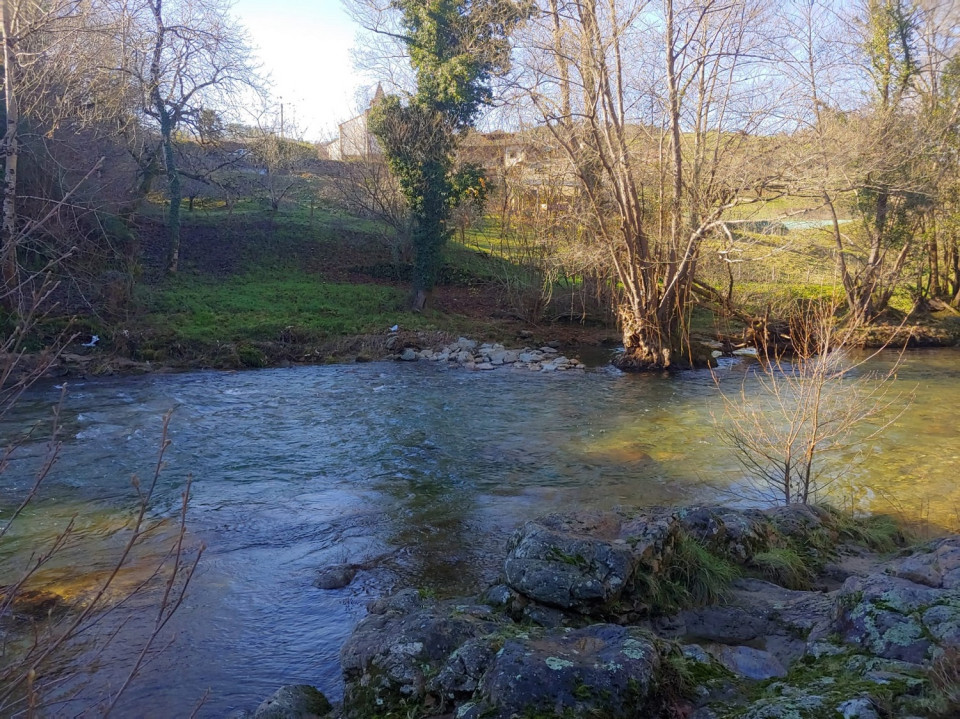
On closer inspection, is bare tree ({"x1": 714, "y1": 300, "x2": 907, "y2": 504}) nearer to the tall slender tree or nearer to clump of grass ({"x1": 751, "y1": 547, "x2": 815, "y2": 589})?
clump of grass ({"x1": 751, "y1": 547, "x2": 815, "y2": 589})

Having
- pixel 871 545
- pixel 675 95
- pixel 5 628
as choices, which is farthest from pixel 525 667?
pixel 675 95

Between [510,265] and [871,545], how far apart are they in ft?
57.4

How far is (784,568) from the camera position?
5.98 metres

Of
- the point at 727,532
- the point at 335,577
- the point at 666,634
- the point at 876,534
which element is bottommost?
the point at 335,577

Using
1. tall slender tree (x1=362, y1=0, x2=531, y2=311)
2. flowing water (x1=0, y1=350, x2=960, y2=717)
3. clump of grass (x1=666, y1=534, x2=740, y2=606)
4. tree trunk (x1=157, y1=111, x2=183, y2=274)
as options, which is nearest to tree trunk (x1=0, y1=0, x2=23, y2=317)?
flowing water (x1=0, y1=350, x2=960, y2=717)

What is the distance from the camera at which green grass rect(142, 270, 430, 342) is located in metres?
18.8

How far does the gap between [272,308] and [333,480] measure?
12.3 metres

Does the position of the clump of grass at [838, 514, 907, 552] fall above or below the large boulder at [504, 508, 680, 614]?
below

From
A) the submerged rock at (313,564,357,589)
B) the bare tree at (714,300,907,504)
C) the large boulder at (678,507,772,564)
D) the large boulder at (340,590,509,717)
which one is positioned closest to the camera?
the large boulder at (340,590,509,717)

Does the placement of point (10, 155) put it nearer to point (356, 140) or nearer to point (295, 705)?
point (295, 705)

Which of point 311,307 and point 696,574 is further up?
point 311,307

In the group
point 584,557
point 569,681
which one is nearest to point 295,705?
point 569,681

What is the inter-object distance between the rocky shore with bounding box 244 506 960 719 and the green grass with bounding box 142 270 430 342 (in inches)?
572

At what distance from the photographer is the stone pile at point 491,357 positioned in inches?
713
